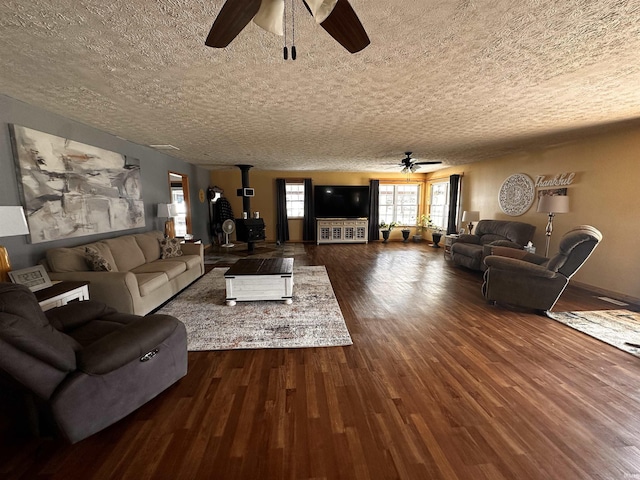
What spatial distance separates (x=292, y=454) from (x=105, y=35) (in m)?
2.69

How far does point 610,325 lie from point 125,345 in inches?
180

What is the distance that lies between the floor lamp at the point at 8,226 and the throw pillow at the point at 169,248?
2.13m

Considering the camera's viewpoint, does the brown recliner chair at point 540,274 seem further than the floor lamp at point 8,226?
Yes

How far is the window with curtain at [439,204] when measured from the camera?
7.79 meters

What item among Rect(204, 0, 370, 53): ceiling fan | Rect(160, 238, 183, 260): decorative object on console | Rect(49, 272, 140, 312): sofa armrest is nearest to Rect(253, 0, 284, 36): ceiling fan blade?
Rect(204, 0, 370, 53): ceiling fan

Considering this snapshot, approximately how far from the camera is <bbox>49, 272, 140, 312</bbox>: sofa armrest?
269 centimetres

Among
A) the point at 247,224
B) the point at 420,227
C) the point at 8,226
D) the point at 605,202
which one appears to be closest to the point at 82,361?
the point at 8,226

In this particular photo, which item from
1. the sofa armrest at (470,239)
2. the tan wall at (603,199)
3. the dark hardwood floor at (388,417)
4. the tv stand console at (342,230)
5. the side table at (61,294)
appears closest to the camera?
the dark hardwood floor at (388,417)

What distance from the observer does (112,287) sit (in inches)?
Answer: 107

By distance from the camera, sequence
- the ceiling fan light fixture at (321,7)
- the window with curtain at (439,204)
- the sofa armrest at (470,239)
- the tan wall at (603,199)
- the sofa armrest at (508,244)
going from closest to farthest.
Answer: the ceiling fan light fixture at (321,7) < the tan wall at (603,199) < the sofa armrest at (508,244) < the sofa armrest at (470,239) < the window with curtain at (439,204)

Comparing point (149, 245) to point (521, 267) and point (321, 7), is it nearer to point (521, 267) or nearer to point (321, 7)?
point (321, 7)

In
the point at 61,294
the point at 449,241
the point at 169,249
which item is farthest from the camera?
the point at 449,241

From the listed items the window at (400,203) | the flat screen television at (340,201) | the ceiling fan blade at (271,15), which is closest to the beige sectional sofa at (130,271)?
the ceiling fan blade at (271,15)

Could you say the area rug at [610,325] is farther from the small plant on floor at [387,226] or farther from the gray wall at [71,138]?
the gray wall at [71,138]
